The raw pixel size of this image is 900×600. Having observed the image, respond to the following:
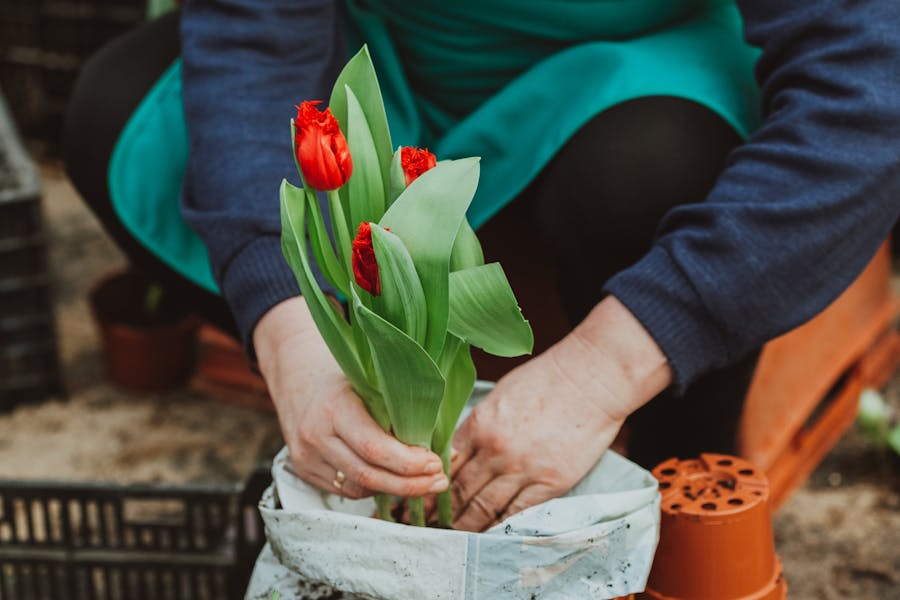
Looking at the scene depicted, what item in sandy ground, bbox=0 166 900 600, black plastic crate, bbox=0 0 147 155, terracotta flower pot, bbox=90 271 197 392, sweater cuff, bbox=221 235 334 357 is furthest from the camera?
black plastic crate, bbox=0 0 147 155

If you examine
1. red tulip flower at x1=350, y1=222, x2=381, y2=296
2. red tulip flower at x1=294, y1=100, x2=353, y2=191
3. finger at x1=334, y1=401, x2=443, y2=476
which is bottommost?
finger at x1=334, y1=401, x2=443, y2=476

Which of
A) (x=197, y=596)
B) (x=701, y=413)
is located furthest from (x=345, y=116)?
(x=197, y=596)

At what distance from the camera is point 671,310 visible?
0.89 metres

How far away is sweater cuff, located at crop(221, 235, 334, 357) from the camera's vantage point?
0.98 meters

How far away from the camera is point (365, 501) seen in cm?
98

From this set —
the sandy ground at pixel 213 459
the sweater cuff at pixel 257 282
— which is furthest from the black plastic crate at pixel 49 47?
the sweater cuff at pixel 257 282

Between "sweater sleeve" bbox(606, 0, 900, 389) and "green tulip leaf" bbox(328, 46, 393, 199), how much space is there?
24 centimetres

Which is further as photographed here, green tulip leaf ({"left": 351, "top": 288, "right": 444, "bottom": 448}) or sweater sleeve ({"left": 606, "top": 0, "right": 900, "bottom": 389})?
sweater sleeve ({"left": 606, "top": 0, "right": 900, "bottom": 389})

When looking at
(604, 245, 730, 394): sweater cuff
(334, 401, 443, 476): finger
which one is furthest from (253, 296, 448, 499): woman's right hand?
(604, 245, 730, 394): sweater cuff

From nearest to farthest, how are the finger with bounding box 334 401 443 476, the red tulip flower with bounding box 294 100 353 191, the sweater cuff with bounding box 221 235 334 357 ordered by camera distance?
1. the red tulip flower with bounding box 294 100 353 191
2. the finger with bounding box 334 401 443 476
3. the sweater cuff with bounding box 221 235 334 357

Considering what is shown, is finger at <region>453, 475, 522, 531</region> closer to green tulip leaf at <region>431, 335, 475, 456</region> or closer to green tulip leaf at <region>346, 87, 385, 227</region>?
green tulip leaf at <region>431, 335, 475, 456</region>

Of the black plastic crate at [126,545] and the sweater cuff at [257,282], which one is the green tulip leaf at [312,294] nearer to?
the sweater cuff at [257,282]

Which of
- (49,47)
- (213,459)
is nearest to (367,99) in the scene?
(213,459)

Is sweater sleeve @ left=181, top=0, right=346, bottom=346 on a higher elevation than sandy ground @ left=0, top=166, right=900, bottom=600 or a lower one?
higher
